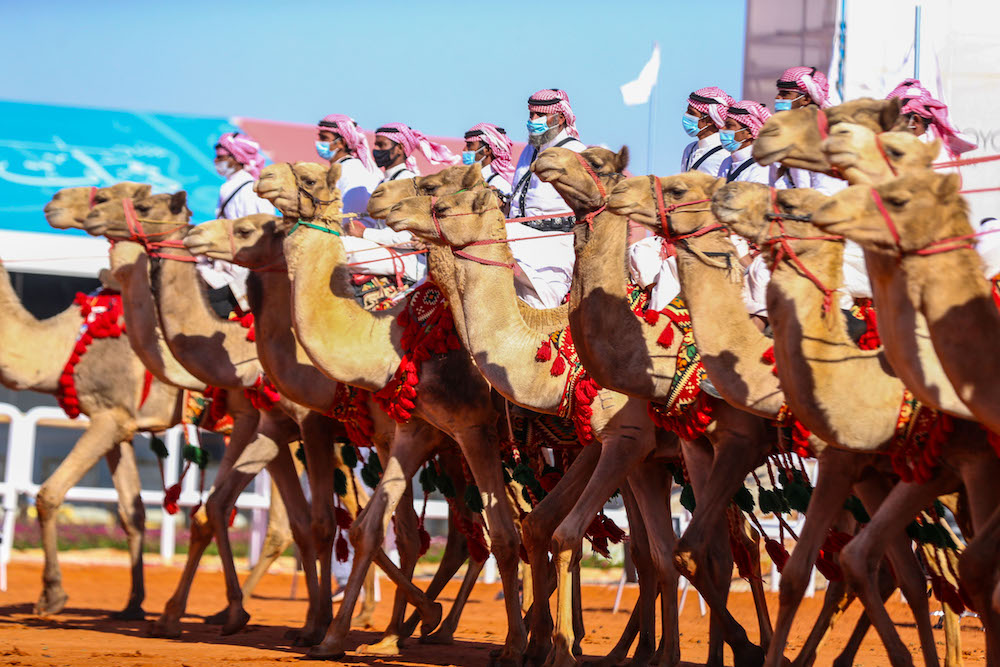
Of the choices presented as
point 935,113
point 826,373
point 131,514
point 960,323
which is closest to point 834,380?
point 826,373

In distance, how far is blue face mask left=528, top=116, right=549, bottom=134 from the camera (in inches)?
395

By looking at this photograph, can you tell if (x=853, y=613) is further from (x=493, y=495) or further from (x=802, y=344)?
(x=802, y=344)

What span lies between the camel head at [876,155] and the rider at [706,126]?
288cm

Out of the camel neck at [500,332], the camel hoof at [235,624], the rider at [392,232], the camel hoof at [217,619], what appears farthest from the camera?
the camel hoof at [217,619]

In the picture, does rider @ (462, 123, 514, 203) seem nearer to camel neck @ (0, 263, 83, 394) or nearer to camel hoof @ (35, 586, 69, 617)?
camel neck @ (0, 263, 83, 394)

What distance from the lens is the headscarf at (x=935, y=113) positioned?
8453mm

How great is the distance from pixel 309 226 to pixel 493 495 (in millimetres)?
2057

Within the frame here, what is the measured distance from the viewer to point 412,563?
34.2 feet

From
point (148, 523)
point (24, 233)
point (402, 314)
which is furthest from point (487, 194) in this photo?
point (148, 523)

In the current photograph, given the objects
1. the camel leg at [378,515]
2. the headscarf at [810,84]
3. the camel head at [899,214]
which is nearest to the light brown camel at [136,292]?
the camel leg at [378,515]

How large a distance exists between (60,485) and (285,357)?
Answer: 10.4 feet

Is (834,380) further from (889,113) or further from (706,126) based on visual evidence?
(706,126)

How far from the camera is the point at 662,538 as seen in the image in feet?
28.1

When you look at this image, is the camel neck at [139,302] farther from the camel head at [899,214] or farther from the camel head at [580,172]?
the camel head at [899,214]
